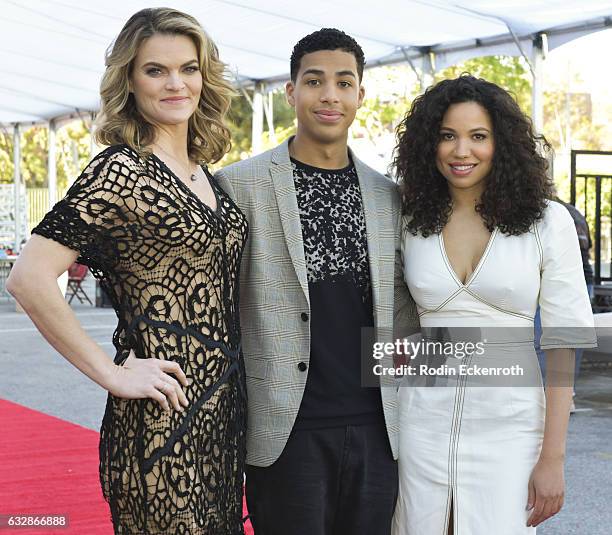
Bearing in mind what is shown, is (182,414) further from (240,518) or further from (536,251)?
(536,251)

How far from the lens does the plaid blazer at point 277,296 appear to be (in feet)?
9.48

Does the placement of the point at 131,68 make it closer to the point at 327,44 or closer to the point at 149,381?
the point at 327,44

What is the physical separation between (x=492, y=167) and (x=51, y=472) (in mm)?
3846

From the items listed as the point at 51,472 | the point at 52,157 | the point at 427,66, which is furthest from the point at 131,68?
the point at 52,157

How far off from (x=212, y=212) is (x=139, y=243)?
242 millimetres

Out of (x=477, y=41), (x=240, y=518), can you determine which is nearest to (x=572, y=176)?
(x=477, y=41)

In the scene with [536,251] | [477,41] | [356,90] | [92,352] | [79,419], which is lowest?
[79,419]

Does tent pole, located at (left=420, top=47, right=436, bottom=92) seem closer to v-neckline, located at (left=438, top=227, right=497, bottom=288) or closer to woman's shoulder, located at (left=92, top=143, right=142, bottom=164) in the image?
v-neckline, located at (left=438, top=227, right=497, bottom=288)

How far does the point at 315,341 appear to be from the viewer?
2936 millimetres

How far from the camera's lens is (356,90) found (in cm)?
318

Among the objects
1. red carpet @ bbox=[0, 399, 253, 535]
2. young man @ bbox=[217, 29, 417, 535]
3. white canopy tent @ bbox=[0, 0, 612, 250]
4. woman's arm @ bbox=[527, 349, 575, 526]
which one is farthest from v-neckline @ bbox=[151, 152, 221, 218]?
white canopy tent @ bbox=[0, 0, 612, 250]

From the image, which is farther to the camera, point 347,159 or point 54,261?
point 347,159

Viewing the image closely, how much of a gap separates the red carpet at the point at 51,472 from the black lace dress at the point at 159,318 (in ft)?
7.40

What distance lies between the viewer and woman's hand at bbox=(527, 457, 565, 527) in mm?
2834
